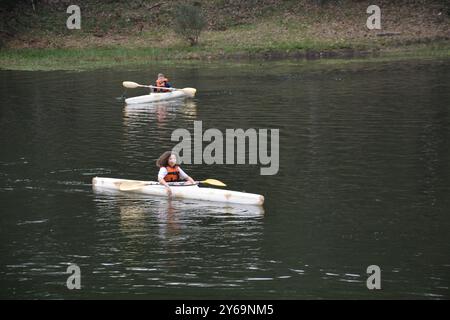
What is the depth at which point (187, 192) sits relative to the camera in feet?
75.2

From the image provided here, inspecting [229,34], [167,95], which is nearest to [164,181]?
[167,95]

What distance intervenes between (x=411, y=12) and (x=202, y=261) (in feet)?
170

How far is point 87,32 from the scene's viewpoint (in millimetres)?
65312

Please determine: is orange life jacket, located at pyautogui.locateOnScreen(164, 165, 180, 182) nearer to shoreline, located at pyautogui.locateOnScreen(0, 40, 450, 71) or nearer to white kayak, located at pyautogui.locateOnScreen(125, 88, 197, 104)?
white kayak, located at pyautogui.locateOnScreen(125, 88, 197, 104)

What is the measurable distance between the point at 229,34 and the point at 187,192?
41520mm

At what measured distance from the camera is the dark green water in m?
16.7

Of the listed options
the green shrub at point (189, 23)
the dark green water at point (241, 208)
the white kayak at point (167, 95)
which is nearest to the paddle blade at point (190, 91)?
the white kayak at point (167, 95)

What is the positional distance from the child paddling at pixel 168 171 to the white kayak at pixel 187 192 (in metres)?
0.26

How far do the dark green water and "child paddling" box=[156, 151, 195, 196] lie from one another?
2.04 ft

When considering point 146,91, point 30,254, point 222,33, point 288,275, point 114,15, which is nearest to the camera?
point 288,275

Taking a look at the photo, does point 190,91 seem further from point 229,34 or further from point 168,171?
point 229,34
